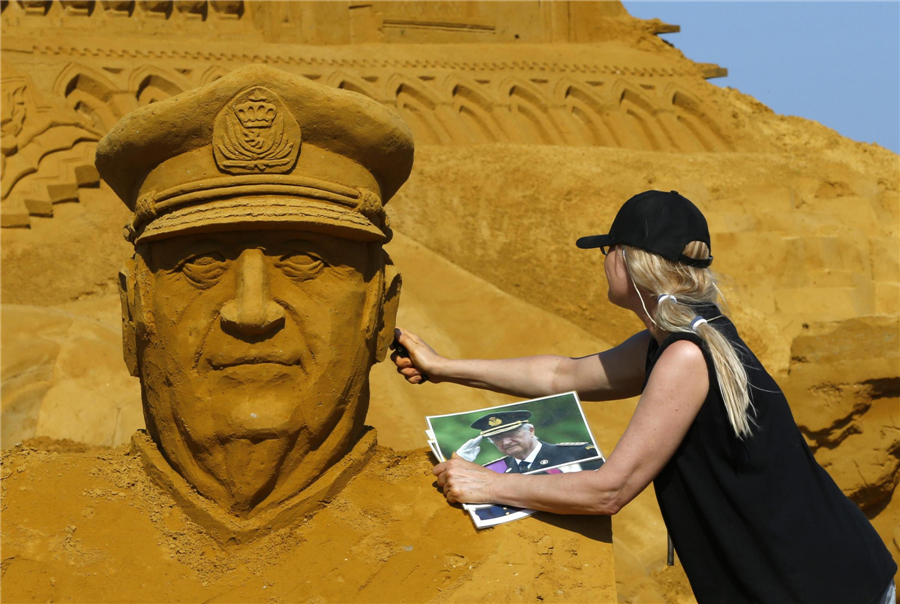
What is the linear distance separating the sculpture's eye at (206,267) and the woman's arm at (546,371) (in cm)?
83

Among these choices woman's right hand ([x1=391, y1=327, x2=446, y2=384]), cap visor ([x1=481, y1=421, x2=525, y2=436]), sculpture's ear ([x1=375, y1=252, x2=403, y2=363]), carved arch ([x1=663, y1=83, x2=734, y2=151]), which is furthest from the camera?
carved arch ([x1=663, y1=83, x2=734, y2=151])

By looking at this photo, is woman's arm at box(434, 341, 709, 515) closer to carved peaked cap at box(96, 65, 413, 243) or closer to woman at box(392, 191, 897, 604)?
woman at box(392, 191, 897, 604)

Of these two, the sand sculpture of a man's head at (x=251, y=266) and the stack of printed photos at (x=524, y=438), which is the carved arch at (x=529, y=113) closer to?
the stack of printed photos at (x=524, y=438)

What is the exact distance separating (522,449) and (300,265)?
983 mm

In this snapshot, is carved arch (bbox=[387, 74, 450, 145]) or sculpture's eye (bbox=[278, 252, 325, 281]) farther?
carved arch (bbox=[387, 74, 450, 145])

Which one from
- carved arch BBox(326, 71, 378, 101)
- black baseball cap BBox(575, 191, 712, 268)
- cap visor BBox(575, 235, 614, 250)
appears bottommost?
carved arch BBox(326, 71, 378, 101)

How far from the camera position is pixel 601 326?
32.8ft

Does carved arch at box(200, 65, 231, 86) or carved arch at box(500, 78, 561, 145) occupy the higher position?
carved arch at box(200, 65, 231, 86)

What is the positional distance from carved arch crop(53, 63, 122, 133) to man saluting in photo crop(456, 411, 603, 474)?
33.3 ft

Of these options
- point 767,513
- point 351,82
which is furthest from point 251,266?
point 351,82

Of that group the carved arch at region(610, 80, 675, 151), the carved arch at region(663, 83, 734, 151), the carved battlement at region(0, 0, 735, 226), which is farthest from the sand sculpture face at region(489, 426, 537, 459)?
the carved arch at region(663, 83, 734, 151)

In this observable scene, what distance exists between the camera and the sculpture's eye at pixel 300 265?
10.2 feet

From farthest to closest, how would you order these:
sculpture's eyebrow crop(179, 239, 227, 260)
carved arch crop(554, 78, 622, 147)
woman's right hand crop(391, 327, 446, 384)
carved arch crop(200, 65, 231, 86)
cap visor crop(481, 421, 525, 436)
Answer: carved arch crop(554, 78, 622, 147) < carved arch crop(200, 65, 231, 86) < woman's right hand crop(391, 327, 446, 384) < cap visor crop(481, 421, 525, 436) < sculpture's eyebrow crop(179, 239, 227, 260)

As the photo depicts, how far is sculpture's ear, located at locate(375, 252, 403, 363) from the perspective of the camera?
3449 mm
